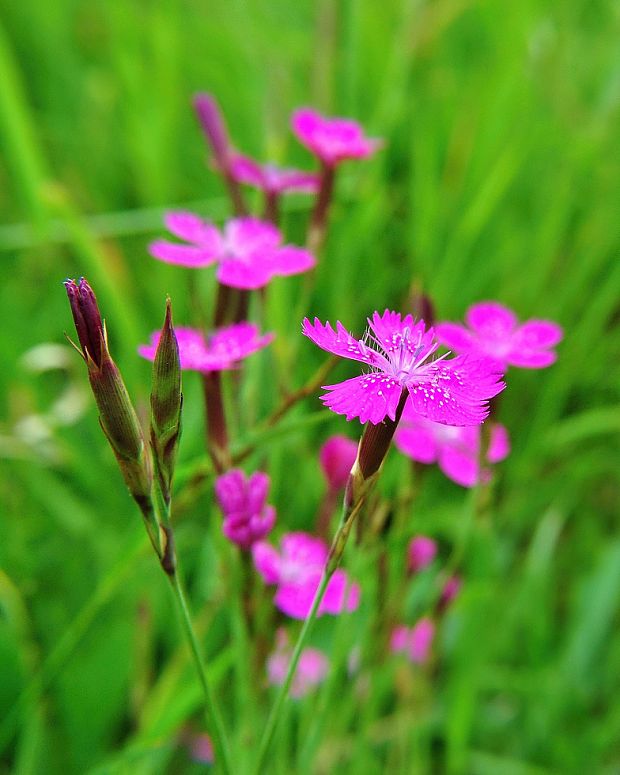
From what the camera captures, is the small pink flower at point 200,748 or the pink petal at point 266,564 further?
the small pink flower at point 200,748

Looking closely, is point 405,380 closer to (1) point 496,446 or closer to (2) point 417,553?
(1) point 496,446

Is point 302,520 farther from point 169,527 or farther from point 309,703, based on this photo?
point 169,527

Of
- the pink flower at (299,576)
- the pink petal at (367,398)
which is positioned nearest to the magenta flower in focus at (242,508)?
the pink flower at (299,576)

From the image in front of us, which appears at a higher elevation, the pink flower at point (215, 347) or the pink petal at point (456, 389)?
the pink flower at point (215, 347)

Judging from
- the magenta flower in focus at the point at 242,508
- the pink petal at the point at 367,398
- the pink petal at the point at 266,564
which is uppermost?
the pink petal at the point at 266,564

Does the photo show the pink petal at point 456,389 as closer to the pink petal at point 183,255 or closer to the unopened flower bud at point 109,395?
the unopened flower bud at point 109,395

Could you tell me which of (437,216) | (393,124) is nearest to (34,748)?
(437,216)

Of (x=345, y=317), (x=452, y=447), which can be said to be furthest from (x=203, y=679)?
(x=345, y=317)
